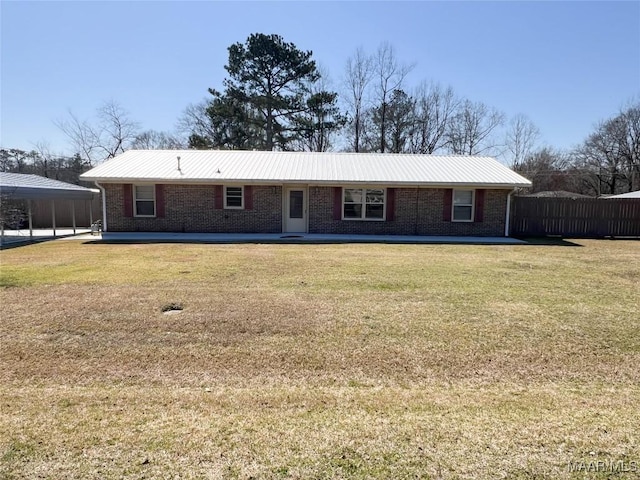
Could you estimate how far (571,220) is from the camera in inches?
698

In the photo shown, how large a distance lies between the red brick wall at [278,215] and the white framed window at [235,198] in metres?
0.24

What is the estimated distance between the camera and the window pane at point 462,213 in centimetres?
1705

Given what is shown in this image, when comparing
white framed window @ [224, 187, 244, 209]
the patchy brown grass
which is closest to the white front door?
white framed window @ [224, 187, 244, 209]

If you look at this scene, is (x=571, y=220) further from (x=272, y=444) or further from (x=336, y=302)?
(x=272, y=444)

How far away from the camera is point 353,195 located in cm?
1684

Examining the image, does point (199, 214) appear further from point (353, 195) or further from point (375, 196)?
point (375, 196)

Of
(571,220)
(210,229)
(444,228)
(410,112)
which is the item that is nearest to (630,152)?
(410,112)

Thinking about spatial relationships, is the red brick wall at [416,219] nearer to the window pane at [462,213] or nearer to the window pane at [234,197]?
the window pane at [462,213]

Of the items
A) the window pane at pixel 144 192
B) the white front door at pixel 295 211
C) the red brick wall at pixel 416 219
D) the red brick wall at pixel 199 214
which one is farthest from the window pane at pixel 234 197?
the window pane at pixel 144 192

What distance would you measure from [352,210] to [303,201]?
207 cm

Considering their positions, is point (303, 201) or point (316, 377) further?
point (303, 201)

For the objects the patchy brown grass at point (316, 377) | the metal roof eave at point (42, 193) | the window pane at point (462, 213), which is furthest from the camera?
the window pane at point (462, 213)

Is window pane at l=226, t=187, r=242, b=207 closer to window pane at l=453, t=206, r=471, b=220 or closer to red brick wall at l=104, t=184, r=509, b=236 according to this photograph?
red brick wall at l=104, t=184, r=509, b=236

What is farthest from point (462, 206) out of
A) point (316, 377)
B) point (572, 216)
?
point (316, 377)
